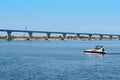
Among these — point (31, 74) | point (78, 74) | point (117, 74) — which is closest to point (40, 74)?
point (31, 74)

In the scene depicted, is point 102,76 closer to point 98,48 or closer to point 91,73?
point 91,73

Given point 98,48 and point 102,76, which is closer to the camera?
point 102,76

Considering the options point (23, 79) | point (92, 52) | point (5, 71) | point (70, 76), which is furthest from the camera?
point (92, 52)

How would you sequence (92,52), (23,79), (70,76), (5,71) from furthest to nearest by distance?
(92,52) < (5,71) < (70,76) < (23,79)

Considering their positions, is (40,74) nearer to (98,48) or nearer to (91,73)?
(91,73)

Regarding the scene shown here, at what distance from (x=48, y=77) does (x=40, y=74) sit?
2.86 metres

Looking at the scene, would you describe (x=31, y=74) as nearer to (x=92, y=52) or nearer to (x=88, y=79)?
(x=88, y=79)

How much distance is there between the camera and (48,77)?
160 ft

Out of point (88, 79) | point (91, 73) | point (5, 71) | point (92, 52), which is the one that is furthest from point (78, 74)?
point (92, 52)

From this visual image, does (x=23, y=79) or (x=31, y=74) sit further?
(x=31, y=74)

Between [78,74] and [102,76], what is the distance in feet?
10.6

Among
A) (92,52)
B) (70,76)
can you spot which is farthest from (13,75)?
(92,52)

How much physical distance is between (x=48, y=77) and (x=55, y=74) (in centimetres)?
312

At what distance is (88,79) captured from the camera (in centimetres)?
4716
